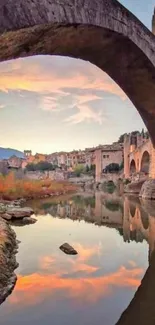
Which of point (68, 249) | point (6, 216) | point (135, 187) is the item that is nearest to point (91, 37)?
point (68, 249)

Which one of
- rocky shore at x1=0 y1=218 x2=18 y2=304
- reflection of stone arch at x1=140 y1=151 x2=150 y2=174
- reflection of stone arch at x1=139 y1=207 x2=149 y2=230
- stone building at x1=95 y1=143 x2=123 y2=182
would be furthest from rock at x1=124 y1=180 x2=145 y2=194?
stone building at x1=95 y1=143 x2=123 y2=182

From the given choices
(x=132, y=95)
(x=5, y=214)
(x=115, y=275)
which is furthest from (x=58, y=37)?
(x=5, y=214)

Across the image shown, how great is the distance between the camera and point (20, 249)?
311 inches

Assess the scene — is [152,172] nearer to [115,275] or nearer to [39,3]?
[115,275]

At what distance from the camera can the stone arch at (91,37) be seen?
289 centimetres

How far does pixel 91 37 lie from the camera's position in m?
4.12

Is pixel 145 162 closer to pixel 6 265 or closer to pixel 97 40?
pixel 6 265

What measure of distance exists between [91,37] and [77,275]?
13.3ft

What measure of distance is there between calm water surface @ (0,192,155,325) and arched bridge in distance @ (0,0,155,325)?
1.25ft

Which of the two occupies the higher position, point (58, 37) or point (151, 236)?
point (58, 37)

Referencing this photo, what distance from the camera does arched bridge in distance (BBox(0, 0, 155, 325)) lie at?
291 cm

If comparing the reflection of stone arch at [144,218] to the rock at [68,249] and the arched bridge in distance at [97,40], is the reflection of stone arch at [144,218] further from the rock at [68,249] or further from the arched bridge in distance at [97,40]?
the arched bridge in distance at [97,40]

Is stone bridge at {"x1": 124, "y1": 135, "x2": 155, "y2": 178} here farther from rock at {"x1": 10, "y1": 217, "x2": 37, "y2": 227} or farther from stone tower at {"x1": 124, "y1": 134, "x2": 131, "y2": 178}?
rock at {"x1": 10, "y1": 217, "x2": 37, "y2": 227}

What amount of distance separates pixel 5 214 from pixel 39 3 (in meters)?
10.1
